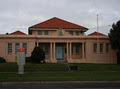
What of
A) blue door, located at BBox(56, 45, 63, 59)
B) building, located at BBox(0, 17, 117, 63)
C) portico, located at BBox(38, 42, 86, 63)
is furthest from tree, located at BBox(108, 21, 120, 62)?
blue door, located at BBox(56, 45, 63, 59)

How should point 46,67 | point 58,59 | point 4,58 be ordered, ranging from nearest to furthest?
point 46,67 → point 4,58 → point 58,59

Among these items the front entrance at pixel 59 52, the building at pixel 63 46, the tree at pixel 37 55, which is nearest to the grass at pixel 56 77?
the tree at pixel 37 55

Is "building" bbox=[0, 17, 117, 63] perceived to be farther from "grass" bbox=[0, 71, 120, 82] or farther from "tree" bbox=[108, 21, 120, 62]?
"grass" bbox=[0, 71, 120, 82]

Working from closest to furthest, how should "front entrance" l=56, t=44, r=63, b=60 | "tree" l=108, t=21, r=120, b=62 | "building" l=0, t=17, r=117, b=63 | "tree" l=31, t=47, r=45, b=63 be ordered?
1. "tree" l=31, t=47, r=45, b=63
2. "tree" l=108, t=21, r=120, b=62
3. "building" l=0, t=17, r=117, b=63
4. "front entrance" l=56, t=44, r=63, b=60

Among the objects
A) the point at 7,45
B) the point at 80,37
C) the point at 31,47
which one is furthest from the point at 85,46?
the point at 7,45

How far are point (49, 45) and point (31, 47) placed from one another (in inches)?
149

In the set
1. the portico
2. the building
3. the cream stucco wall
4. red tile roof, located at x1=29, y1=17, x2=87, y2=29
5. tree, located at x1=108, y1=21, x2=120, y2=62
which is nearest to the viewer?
tree, located at x1=108, y1=21, x2=120, y2=62

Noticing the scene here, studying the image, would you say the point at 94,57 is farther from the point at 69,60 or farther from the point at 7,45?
the point at 7,45

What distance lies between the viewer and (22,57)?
84.3 ft

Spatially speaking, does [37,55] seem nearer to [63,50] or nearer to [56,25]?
[63,50]

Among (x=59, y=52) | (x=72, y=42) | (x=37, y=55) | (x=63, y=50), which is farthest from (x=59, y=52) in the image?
(x=37, y=55)

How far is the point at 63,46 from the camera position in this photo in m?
46.0

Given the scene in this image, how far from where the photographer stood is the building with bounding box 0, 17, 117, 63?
140 feet

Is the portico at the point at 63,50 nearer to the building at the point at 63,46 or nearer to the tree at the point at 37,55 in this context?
the building at the point at 63,46
